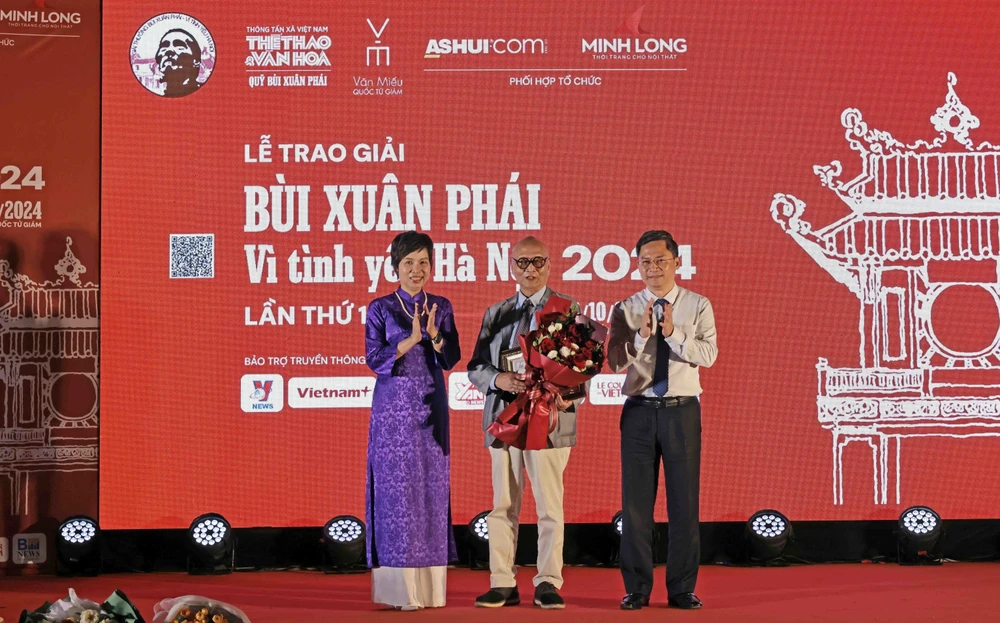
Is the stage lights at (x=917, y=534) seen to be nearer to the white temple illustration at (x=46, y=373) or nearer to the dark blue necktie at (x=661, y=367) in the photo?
the dark blue necktie at (x=661, y=367)

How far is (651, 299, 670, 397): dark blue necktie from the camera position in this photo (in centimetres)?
403

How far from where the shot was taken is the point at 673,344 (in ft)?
13.0

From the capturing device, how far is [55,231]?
5.18 m

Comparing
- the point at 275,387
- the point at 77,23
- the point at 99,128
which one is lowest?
the point at 275,387

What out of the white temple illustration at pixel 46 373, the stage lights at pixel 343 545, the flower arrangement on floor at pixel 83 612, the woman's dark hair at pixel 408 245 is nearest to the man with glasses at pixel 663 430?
the woman's dark hair at pixel 408 245

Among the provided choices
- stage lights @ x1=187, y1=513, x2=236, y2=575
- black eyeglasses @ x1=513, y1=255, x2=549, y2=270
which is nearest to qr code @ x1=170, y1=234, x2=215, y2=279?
stage lights @ x1=187, y1=513, x2=236, y2=575

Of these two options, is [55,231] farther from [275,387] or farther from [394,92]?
[394,92]

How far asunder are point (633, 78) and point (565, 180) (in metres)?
0.56

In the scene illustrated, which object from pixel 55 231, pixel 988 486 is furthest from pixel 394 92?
pixel 988 486

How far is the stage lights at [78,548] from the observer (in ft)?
16.4

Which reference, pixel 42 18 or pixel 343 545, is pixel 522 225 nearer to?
pixel 343 545

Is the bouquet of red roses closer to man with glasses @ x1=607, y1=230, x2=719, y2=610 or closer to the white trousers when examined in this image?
man with glasses @ x1=607, y1=230, x2=719, y2=610

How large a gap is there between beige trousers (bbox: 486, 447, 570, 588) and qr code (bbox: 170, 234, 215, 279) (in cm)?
178

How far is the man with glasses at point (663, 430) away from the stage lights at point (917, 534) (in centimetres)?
149
